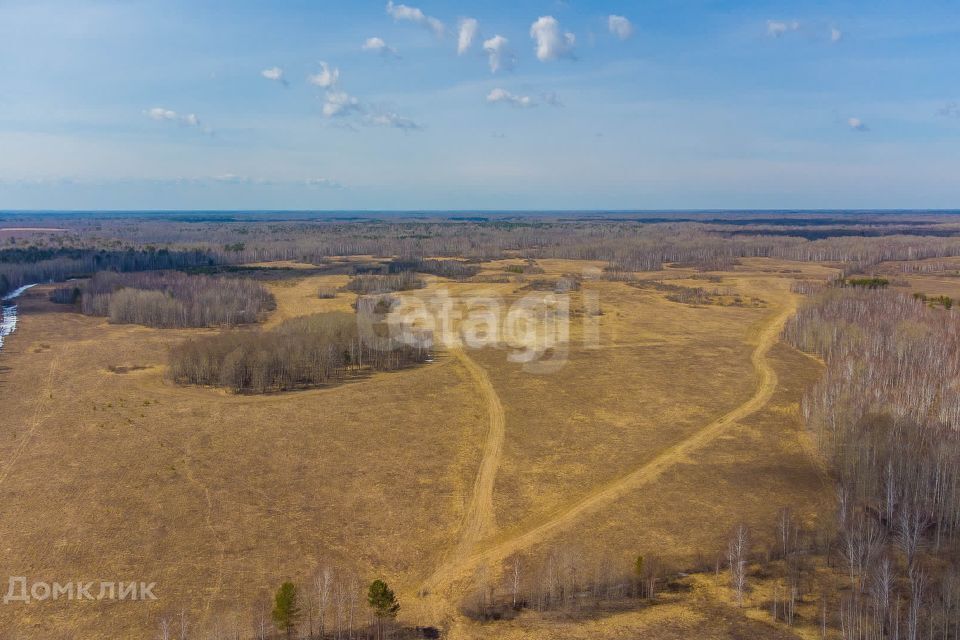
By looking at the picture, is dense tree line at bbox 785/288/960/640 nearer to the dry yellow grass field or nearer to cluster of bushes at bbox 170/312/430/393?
the dry yellow grass field

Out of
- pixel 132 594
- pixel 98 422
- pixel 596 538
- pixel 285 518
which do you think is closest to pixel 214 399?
pixel 98 422

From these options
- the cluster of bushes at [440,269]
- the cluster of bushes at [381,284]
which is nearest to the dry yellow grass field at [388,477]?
the cluster of bushes at [381,284]

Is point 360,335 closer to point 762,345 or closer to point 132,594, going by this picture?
point 132,594

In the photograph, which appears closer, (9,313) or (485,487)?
(485,487)

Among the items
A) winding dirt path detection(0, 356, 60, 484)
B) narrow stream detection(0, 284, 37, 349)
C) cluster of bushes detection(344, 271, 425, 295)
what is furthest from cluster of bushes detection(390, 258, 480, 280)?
winding dirt path detection(0, 356, 60, 484)

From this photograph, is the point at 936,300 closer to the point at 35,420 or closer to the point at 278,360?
the point at 278,360

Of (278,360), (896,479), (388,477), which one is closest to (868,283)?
(896,479)

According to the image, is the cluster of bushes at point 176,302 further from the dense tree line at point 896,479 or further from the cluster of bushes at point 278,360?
the dense tree line at point 896,479
